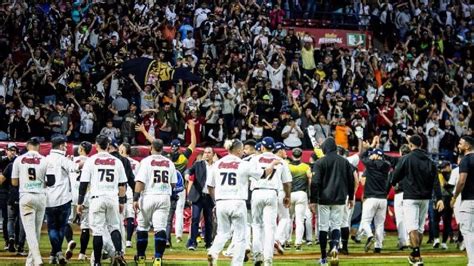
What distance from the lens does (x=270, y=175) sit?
798 inches

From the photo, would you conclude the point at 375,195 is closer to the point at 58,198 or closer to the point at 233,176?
the point at 233,176

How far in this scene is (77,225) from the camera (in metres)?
30.0

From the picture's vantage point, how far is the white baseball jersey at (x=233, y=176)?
1920cm

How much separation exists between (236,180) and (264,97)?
14.4 m

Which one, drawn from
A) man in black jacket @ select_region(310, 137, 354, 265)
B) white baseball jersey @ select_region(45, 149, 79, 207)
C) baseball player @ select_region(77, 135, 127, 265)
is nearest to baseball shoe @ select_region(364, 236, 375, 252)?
man in black jacket @ select_region(310, 137, 354, 265)

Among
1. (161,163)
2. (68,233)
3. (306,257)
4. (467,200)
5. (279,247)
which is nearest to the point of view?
(467,200)

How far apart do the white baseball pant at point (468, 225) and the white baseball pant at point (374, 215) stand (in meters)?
5.51

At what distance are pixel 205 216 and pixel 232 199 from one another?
6.16 meters

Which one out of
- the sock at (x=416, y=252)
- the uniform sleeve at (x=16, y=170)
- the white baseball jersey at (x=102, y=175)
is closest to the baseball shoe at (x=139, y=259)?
the white baseball jersey at (x=102, y=175)

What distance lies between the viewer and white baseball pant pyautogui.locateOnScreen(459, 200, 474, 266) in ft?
61.6

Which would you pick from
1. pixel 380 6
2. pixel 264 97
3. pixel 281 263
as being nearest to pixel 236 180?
pixel 281 263

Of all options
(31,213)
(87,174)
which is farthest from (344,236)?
(31,213)

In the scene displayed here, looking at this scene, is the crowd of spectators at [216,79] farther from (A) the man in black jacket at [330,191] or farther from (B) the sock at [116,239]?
(B) the sock at [116,239]

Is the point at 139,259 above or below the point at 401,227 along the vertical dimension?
below
